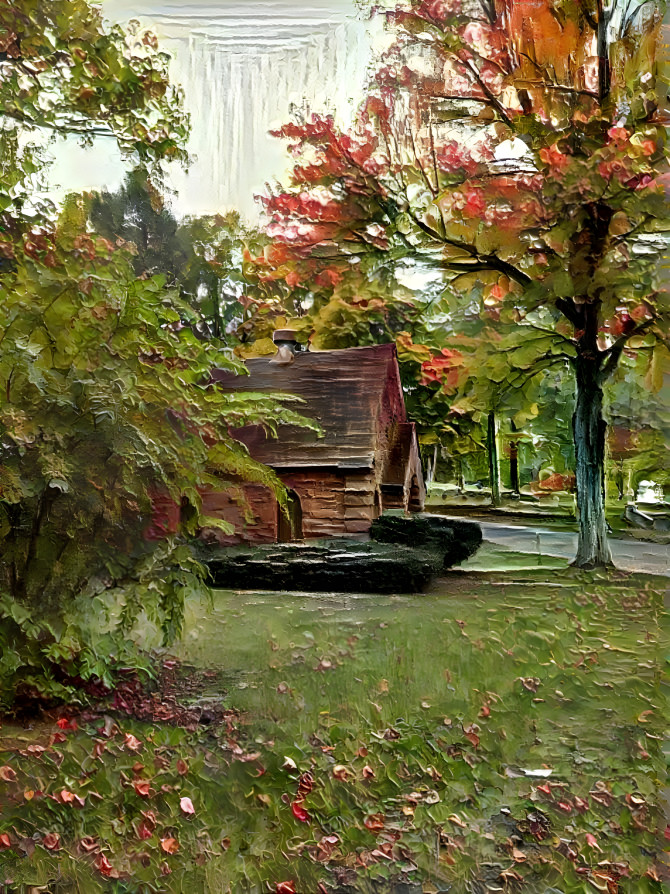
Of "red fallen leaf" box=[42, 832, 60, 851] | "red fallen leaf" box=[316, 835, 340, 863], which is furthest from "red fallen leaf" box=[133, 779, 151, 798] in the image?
"red fallen leaf" box=[316, 835, 340, 863]

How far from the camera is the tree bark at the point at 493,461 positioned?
104 inches

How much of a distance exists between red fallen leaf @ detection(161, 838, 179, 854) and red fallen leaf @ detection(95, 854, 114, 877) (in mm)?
137

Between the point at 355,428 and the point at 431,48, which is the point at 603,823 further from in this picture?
the point at 431,48

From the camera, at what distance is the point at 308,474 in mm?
2812

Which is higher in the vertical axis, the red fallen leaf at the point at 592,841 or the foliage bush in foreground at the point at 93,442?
the foliage bush in foreground at the point at 93,442

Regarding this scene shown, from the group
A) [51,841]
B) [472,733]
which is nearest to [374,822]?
[472,733]

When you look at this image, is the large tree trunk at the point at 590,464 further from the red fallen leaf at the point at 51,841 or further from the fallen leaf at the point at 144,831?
the red fallen leaf at the point at 51,841

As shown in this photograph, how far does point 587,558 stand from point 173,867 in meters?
1.68

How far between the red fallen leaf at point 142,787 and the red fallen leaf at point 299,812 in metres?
0.44

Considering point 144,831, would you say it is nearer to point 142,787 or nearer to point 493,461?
point 142,787

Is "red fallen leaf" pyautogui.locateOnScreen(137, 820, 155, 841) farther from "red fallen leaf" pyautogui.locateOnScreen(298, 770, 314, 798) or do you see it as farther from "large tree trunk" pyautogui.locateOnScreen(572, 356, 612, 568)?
"large tree trunk" pyautogui.locateOnScreen(572, 356, 612, 568)

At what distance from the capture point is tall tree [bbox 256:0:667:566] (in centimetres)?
242

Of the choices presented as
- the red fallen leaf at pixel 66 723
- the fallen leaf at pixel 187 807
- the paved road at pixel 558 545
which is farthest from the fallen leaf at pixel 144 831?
the paved road at pixel 558 545

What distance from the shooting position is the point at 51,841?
196cm
